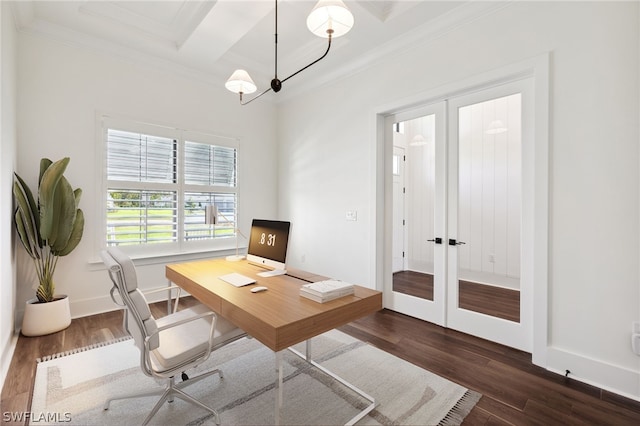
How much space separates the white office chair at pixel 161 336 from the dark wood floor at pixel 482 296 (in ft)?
7.04

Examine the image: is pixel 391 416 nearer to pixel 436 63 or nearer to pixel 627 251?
pixel 627 251

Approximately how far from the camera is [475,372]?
2.26 meters

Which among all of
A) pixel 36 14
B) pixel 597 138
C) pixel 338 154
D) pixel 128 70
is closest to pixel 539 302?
pixel 597 138

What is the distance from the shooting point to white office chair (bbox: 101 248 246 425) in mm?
1496

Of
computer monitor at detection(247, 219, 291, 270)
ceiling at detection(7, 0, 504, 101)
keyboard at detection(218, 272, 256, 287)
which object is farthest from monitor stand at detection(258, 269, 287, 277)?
ceiling at detection(7, 0, 504, 101)

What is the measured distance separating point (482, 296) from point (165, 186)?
3885 mm

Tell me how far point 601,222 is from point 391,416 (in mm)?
1978

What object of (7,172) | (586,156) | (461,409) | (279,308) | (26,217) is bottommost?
(461,409)

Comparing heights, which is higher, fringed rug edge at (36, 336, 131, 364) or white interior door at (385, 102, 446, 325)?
white interior door at (385, 102, 446, 325)

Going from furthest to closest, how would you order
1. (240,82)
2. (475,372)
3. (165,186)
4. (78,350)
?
1. (165,186)
2. (240,82)
3. (78,350)
4. (475,372)

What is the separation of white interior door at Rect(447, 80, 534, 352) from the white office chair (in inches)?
88.0

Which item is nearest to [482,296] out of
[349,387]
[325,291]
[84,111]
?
[349,387]

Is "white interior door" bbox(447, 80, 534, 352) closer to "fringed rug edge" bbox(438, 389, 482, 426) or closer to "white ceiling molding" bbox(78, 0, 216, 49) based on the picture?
"fringed rug edge" bbox(438, 389, 482, 426)

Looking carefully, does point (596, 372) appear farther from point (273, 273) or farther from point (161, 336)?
point (161, 336)
